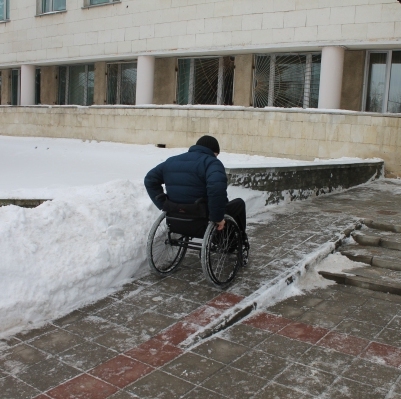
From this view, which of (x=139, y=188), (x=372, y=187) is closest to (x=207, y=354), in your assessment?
(x=139, y=188)

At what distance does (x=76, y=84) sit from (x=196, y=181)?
18.5 m

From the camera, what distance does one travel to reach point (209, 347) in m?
3.78

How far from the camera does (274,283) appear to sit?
4910 mm

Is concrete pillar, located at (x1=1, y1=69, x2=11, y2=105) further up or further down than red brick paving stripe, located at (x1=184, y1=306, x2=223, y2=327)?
further up

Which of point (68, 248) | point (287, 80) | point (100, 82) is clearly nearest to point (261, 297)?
point (68, 248)

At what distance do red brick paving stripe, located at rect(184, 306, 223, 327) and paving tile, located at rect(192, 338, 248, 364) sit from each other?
Result: 0.26 meters

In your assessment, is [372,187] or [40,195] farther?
[372,187]

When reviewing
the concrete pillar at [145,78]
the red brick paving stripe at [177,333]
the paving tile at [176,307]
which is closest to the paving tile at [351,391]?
the red brick paving stripe at [177,333]

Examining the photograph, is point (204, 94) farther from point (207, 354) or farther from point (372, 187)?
point (207, 354)

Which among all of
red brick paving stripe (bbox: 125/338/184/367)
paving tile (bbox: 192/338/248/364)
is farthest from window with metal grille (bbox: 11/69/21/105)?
paving tile (bbox: 192/338/248/364)

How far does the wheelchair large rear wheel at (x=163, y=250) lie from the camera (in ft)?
16.6

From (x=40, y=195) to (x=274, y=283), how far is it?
288cm

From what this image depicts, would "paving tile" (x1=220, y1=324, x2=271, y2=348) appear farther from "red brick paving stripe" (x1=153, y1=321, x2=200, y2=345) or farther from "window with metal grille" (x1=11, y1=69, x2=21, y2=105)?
"window with metal grille" (x1=11, y1=69, x2=21, y2=105)

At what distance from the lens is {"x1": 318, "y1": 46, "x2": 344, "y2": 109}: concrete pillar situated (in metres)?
13.8
